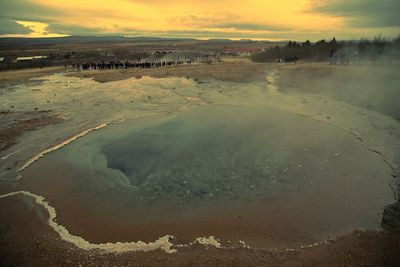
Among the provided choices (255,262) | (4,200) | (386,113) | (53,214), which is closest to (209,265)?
(255,262)

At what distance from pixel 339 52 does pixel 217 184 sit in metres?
40.0

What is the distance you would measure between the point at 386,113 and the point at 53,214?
1556 centimetres

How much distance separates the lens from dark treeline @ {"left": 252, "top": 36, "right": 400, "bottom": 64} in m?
40.6

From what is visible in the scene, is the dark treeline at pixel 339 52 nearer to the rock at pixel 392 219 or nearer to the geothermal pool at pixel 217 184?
the geothermal pool at pixel 217 184

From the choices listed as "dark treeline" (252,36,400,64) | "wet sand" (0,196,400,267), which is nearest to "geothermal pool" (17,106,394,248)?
"wet sand" (0,196,400,267)

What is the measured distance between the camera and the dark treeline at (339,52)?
40.6m

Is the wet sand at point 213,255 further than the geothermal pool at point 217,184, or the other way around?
the geothermal pool at point 217,184

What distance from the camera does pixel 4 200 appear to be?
8.92m

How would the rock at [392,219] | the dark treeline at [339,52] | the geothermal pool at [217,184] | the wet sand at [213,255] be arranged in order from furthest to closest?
the dark treeline at [339,52], the geothermal pool at [217,184], the rock at [392,219], the wet sand at [213,255]

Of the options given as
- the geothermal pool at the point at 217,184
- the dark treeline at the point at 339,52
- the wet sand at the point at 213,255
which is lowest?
the wet sand at the point at 213,255

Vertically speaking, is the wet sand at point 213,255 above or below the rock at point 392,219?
below

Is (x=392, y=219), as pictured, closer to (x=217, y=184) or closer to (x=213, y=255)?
(x=213, y=255)

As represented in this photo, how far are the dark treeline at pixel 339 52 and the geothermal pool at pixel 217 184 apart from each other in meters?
29.4

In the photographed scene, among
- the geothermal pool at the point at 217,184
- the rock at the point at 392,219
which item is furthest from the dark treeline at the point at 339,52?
the rock at the point at 392,219
